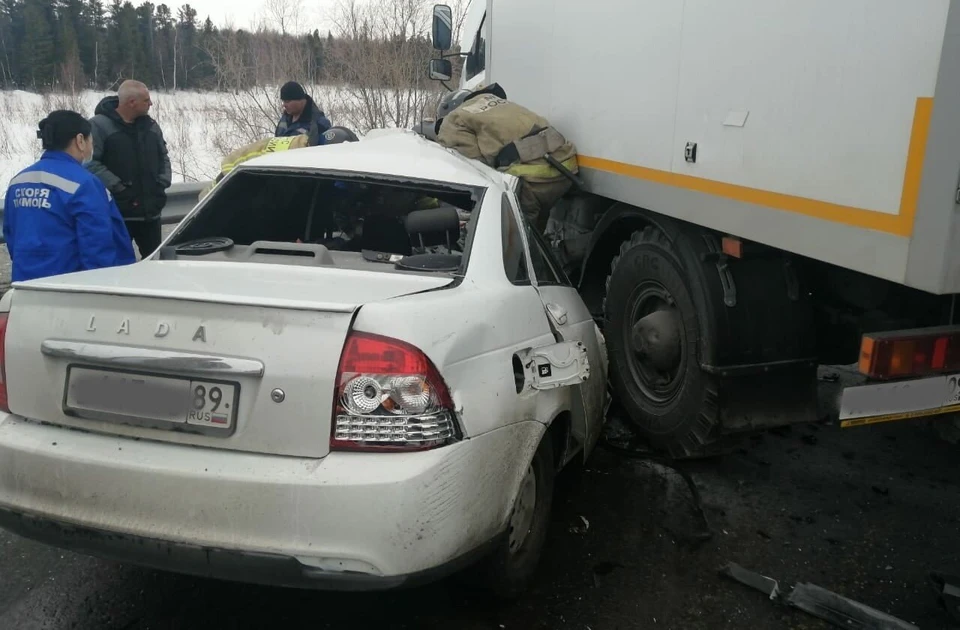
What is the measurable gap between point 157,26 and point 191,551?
30075 millimetres

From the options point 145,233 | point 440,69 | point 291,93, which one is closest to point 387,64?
point 440,69

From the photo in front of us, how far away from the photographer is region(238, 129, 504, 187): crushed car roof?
11.2 feet

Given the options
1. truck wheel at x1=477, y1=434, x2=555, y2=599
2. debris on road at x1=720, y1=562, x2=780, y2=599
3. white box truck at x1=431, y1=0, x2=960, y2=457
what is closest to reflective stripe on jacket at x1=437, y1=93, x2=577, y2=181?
white box truck at x1=431, y1=0, x2=960, y2=457

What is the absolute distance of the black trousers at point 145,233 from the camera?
598cm

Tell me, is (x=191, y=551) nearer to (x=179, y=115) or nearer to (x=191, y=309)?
(x=191, y=309)

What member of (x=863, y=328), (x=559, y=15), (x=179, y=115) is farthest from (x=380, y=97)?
(x=863, y=328)

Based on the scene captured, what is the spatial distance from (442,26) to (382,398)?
679 cm

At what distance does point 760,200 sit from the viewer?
315 cm

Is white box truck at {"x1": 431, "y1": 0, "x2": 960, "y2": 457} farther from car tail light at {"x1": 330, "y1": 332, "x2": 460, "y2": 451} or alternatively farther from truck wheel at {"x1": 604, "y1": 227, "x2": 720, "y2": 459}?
car tail light at {"x1": 330, "y1": 332, "x2": 460, "y2": 451}

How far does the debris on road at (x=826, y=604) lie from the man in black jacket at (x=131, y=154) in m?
4.73

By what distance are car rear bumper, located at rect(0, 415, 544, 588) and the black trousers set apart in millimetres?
3962

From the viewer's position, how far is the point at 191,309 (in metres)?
2.29

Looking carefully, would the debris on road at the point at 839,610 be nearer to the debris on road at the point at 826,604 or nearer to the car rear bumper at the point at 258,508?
the debris on road at the point at 826,604

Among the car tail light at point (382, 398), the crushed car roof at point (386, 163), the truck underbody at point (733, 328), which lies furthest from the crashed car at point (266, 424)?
the truck underbody at point (733, 328)
